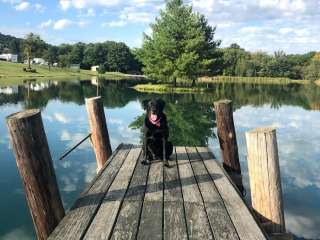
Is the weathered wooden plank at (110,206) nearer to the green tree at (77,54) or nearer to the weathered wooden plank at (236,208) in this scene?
the weathered wooden plank at (236,208)

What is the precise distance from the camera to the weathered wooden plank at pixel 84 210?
149 inches

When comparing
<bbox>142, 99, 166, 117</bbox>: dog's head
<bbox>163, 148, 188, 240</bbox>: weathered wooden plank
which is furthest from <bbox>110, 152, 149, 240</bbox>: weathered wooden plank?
<bbox>142, 99, 166, 117</bbox>: dog's head

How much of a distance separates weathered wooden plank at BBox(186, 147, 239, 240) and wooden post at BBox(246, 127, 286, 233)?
62 centimetres

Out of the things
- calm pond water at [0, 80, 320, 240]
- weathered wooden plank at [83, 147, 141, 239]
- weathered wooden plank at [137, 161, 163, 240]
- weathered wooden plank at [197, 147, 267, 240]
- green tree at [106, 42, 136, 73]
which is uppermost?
green tree at [106, 42, 136, 73]

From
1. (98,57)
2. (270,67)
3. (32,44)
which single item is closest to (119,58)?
(98,57)

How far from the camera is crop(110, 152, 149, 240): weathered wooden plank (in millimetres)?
3811

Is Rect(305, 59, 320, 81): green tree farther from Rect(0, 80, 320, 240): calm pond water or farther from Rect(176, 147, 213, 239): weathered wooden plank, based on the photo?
Rect(176, 147, 213, 239): weathered wooden plank

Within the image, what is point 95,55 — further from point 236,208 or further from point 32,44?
point 236,208

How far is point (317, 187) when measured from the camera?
968 centimetres

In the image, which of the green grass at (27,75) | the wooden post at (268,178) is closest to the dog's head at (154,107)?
the wooden post at (268,178)

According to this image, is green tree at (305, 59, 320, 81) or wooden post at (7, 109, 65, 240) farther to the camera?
green tree at (305, 59, 320, 81)

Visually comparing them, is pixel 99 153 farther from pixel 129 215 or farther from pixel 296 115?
pixel 296 115

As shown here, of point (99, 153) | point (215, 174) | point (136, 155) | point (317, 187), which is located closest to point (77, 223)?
point (215, 174)

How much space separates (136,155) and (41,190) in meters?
3.54
